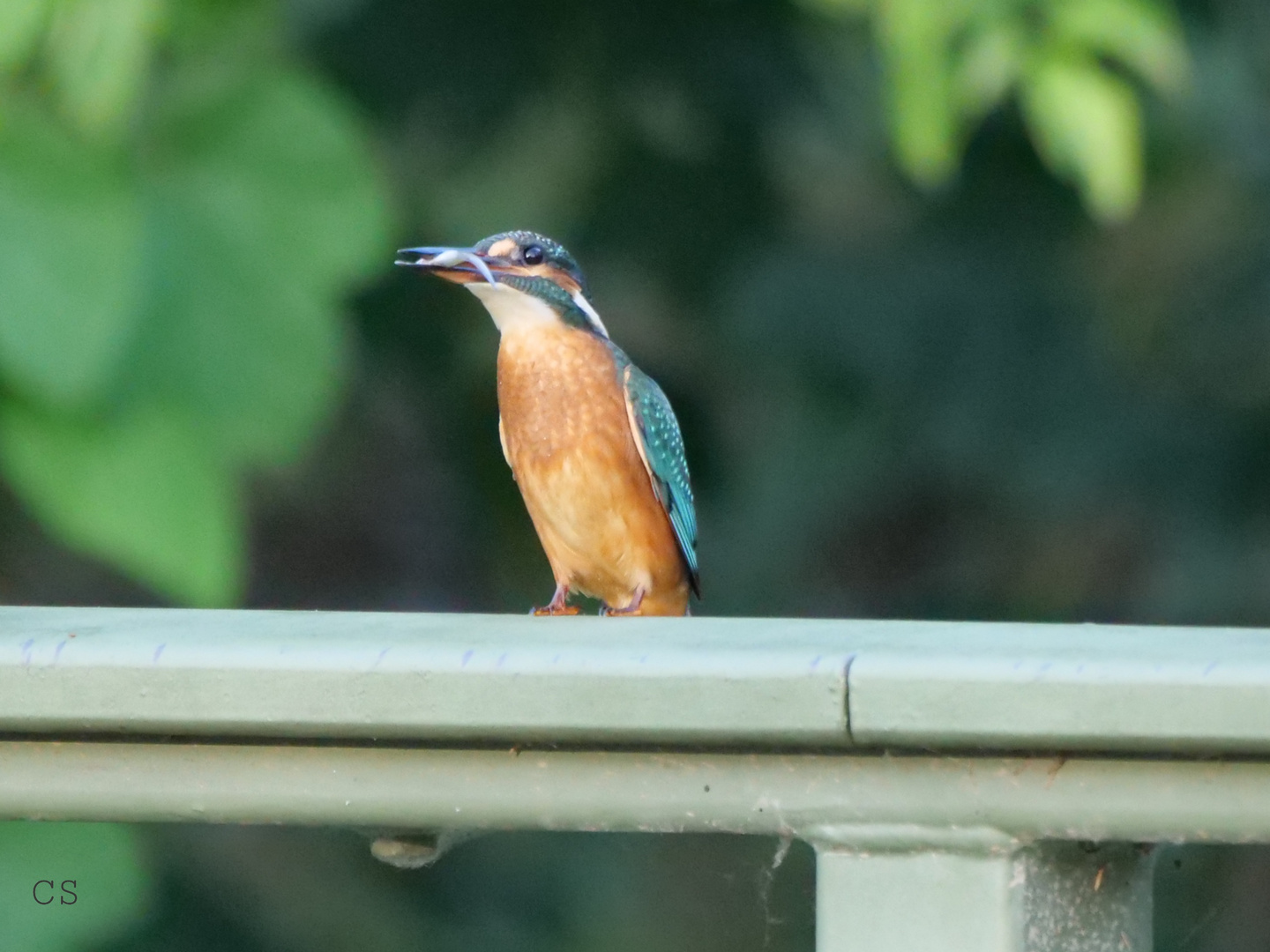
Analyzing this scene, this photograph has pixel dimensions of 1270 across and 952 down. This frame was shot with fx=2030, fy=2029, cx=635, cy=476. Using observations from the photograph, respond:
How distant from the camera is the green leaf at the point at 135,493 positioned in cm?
296

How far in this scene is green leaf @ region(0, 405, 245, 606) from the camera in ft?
9.73

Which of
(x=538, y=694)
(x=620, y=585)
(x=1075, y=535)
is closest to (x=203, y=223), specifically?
(x=620, y=585)

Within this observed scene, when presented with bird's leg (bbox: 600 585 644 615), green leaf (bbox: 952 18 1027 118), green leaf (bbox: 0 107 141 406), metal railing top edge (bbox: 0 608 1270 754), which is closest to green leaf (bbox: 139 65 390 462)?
green leaf (bbox: 0 107 141 406)

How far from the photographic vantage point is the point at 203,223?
131 inches

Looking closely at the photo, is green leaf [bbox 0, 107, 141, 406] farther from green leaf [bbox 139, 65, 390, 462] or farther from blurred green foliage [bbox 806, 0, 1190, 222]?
blurred green foliage [bbox 806, 0, 1190, 222]

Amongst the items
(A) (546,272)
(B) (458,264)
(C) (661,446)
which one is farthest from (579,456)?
(B) (458,264)

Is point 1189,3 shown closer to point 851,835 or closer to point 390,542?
point 390,542

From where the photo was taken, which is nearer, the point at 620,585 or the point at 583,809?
the point at 583,809

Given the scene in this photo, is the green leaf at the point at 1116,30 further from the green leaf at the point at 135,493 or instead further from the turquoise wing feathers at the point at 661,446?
the green leaf at the point at 135,493

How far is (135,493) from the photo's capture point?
2.96 meters

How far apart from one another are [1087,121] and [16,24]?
4.67ft

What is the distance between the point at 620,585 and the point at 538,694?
163 centimetres

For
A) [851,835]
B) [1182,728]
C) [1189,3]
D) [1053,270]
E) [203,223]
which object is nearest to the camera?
[1182,728]

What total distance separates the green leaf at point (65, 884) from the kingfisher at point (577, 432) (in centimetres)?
76
